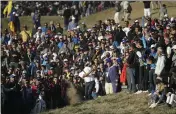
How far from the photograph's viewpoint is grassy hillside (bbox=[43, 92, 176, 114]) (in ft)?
56.7

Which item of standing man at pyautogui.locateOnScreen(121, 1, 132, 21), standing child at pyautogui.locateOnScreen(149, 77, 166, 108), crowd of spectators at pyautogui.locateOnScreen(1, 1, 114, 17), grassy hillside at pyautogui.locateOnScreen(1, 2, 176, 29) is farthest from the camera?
crowd of spectators at pyautogui.locateOnScreen(1, 1, 114, 17)

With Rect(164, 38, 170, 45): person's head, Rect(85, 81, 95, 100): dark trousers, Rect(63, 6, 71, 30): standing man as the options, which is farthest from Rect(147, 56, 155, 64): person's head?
Rect(63, 6, 71, 30): standing man

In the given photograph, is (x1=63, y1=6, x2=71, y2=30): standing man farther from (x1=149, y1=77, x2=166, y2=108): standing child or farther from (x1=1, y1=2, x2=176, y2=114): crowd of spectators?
(x1=149, y1=77, x2=166, y2=108): standing child

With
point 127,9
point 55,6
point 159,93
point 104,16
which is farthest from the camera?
point 55,6

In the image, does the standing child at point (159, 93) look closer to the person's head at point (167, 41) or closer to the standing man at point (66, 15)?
the person's head at point (167, 41)

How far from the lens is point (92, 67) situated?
20.1 metres

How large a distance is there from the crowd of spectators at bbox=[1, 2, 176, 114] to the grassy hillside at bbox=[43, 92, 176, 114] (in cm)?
32

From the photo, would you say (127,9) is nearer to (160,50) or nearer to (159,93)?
(160,50)

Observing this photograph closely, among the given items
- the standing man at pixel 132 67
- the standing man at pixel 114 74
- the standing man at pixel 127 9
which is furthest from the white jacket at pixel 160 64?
the standing man at pixel 127 9

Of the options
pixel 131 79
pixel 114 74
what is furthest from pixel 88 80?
pixel 131 79

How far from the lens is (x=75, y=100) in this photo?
20094mm

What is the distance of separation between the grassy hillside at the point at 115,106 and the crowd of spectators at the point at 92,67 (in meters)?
0.32

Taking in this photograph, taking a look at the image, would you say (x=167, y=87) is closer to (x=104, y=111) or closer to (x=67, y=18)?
(x=104, y=111)

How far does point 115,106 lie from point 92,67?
2474 millimetres
